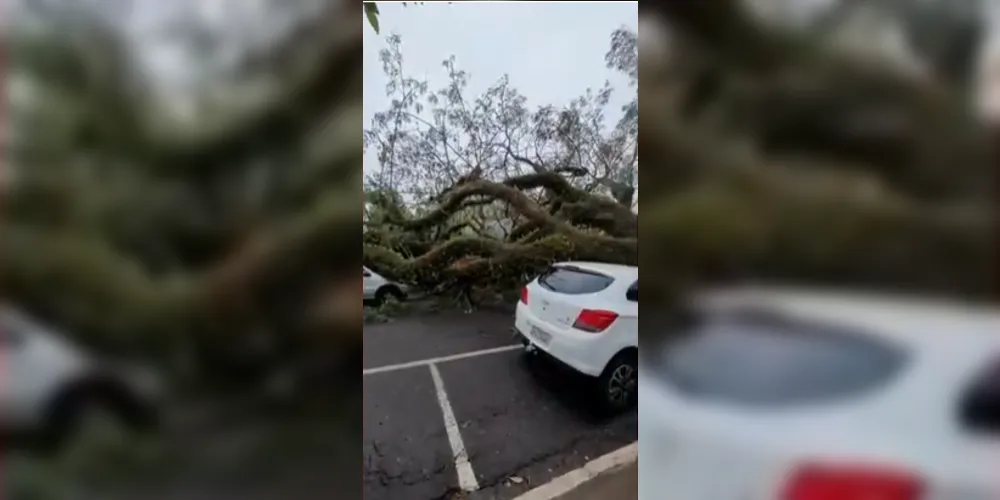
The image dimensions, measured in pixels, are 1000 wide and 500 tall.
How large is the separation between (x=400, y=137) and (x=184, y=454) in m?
0.95

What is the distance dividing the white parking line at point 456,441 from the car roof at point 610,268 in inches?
17.9

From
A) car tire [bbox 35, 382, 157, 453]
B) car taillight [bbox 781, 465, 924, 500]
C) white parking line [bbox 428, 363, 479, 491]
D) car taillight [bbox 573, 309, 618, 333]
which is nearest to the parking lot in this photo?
white parking line [bbox 428, 363, 479, 491]

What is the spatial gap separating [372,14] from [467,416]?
3.58 ft

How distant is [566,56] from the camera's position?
4.44 feet

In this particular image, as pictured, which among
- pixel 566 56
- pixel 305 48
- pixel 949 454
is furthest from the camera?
pixel 566 56

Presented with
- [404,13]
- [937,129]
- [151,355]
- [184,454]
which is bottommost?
[184,454]

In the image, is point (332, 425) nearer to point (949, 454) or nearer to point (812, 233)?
point (812, 233)

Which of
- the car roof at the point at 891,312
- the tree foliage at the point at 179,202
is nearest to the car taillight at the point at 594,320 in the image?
the car roof at the point at 891,312

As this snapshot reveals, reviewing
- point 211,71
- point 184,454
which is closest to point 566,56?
point 211,71

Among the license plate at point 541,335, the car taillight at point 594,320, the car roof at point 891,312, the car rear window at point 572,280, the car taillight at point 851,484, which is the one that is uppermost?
the car rear window at point 572,280

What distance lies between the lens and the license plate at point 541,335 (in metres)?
1.37

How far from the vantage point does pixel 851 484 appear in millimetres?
1160

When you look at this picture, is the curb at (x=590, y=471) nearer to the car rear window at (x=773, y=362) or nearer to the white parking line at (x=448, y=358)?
the car rear window at (x=773, y=362)

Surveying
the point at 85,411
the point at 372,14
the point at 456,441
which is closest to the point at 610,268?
the point at 456,441
